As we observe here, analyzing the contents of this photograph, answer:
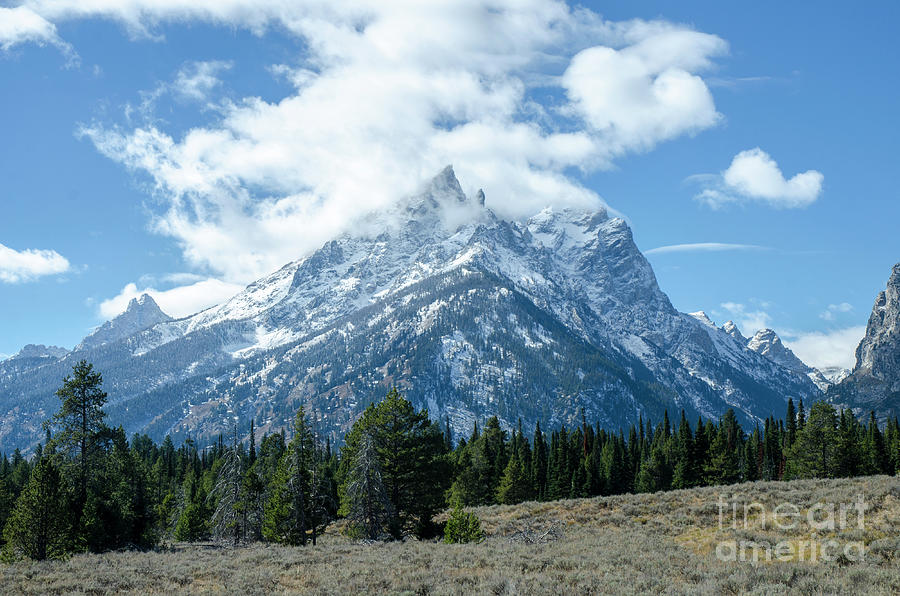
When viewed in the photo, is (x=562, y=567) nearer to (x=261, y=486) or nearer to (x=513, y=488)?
(x=261, y=486)

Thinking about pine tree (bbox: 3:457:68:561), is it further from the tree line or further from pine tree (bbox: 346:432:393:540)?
pine tree (bbox: 346:432:393:540)

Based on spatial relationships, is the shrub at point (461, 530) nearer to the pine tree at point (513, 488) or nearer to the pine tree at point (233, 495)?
the pine tree at point (233, 495)

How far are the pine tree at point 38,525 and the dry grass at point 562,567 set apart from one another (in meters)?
2.41

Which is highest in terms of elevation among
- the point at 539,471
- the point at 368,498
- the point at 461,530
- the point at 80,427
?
the point at 80,427

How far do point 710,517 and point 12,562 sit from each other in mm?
37864

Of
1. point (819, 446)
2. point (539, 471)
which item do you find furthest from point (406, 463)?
point (819, 446)

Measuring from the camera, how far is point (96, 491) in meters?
38.0

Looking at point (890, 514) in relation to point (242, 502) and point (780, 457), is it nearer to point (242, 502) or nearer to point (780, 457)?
point (242, 502)

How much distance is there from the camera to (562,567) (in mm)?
20750

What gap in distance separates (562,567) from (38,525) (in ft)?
90.4

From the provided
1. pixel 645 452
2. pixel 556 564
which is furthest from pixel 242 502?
pixel 645 452

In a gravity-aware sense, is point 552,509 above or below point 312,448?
below

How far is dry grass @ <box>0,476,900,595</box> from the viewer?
55.7 feet

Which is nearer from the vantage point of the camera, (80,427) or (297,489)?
(80,427)
